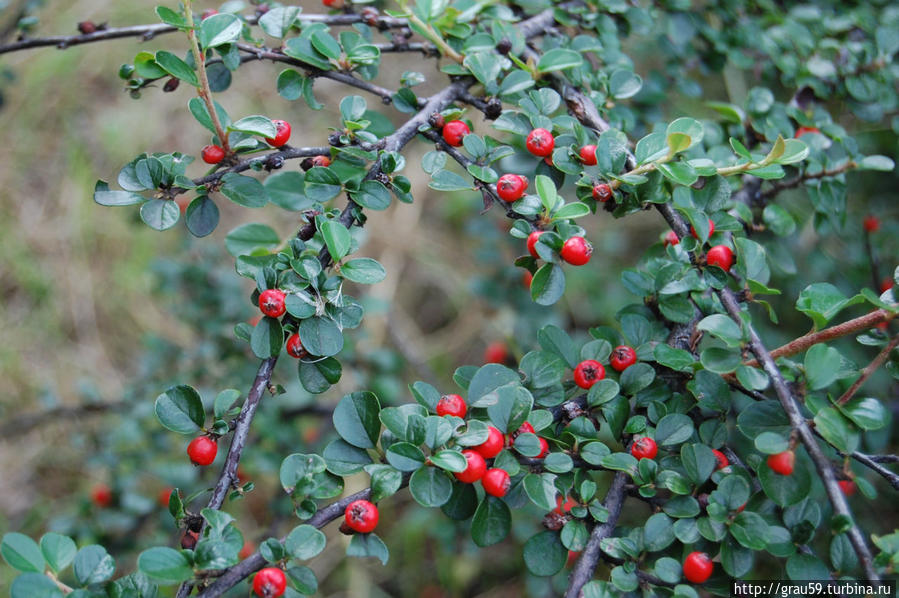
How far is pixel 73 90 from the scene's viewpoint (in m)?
3.69

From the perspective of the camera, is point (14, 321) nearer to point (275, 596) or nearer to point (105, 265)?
point (105, 265)

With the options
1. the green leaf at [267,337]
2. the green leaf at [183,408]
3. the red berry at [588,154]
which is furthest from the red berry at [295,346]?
the red berry at [588,154]

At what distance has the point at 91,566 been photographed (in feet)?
2.88

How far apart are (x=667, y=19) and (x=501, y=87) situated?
0.76 metres

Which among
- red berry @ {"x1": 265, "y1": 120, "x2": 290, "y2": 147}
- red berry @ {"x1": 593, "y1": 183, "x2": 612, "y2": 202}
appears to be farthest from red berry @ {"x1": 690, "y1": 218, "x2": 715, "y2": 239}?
red berry @ {"x1": 265, "y1": 120, "x2": 290, "y2": 147}

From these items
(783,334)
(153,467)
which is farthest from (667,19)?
(153,467)

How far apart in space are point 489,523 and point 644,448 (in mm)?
266

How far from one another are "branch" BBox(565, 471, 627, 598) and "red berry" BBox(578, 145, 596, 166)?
20.8 inches

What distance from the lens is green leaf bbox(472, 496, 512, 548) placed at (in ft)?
3.20

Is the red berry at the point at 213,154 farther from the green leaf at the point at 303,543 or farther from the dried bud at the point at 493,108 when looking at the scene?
the green leaf at the point at 303,543

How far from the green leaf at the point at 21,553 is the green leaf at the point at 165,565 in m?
0.15

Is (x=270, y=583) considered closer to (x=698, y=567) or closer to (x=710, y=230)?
(x=698, y=567)

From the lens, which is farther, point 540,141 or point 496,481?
point 540,141

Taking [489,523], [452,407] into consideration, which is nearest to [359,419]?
[452,407]
